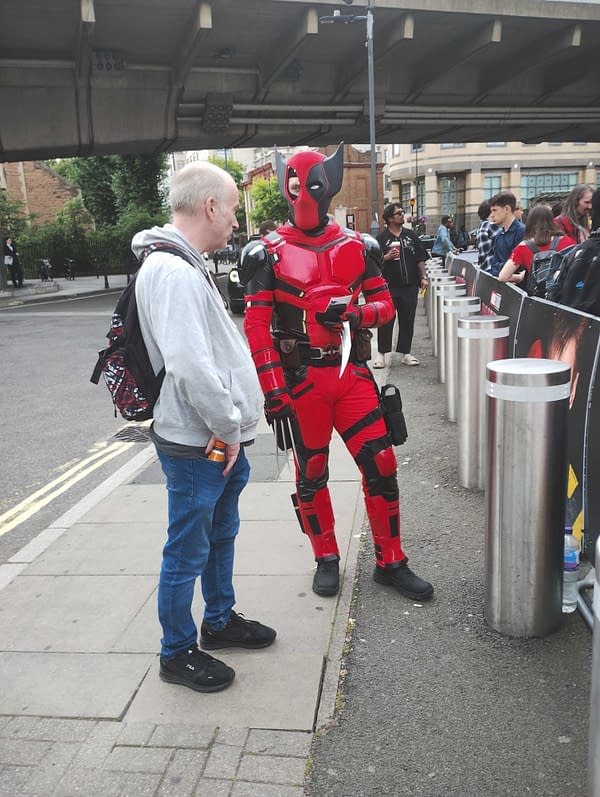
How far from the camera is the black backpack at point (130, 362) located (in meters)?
2.62

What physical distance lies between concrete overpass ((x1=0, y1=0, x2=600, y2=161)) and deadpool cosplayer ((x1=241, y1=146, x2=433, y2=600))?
13.6 meters

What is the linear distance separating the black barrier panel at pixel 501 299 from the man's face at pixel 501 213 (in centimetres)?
58

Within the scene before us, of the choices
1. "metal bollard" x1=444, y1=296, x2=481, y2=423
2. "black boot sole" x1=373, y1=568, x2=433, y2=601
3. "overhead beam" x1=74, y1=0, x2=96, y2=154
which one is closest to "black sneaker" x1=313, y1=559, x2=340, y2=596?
"black boot sole" x1=373, y1=568, x2=433, y2=601

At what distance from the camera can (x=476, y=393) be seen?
16.6 ft

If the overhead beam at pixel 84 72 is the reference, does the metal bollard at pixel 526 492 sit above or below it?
below

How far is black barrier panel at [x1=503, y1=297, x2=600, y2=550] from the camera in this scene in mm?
3586

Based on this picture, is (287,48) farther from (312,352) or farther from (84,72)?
(312,352)

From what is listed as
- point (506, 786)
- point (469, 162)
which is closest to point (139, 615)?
point (506, 786)

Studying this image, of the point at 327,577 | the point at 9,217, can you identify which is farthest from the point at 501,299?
the point at 9,217

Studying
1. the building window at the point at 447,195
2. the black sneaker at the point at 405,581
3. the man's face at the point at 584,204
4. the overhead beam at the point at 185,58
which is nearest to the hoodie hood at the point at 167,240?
the black sneaker at the point at 405,581

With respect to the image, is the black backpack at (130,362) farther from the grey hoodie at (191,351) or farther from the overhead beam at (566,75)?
the overhead beam at (566,75)

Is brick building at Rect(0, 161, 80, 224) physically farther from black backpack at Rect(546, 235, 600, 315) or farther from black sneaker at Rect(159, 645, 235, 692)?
black sneaker at Rect(159, 645, 235, 692)

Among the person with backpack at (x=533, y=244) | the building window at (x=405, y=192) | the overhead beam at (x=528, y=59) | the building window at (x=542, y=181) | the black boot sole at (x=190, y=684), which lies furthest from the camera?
the building window at (x=405, y=192)

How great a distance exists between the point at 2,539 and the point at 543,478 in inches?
138
